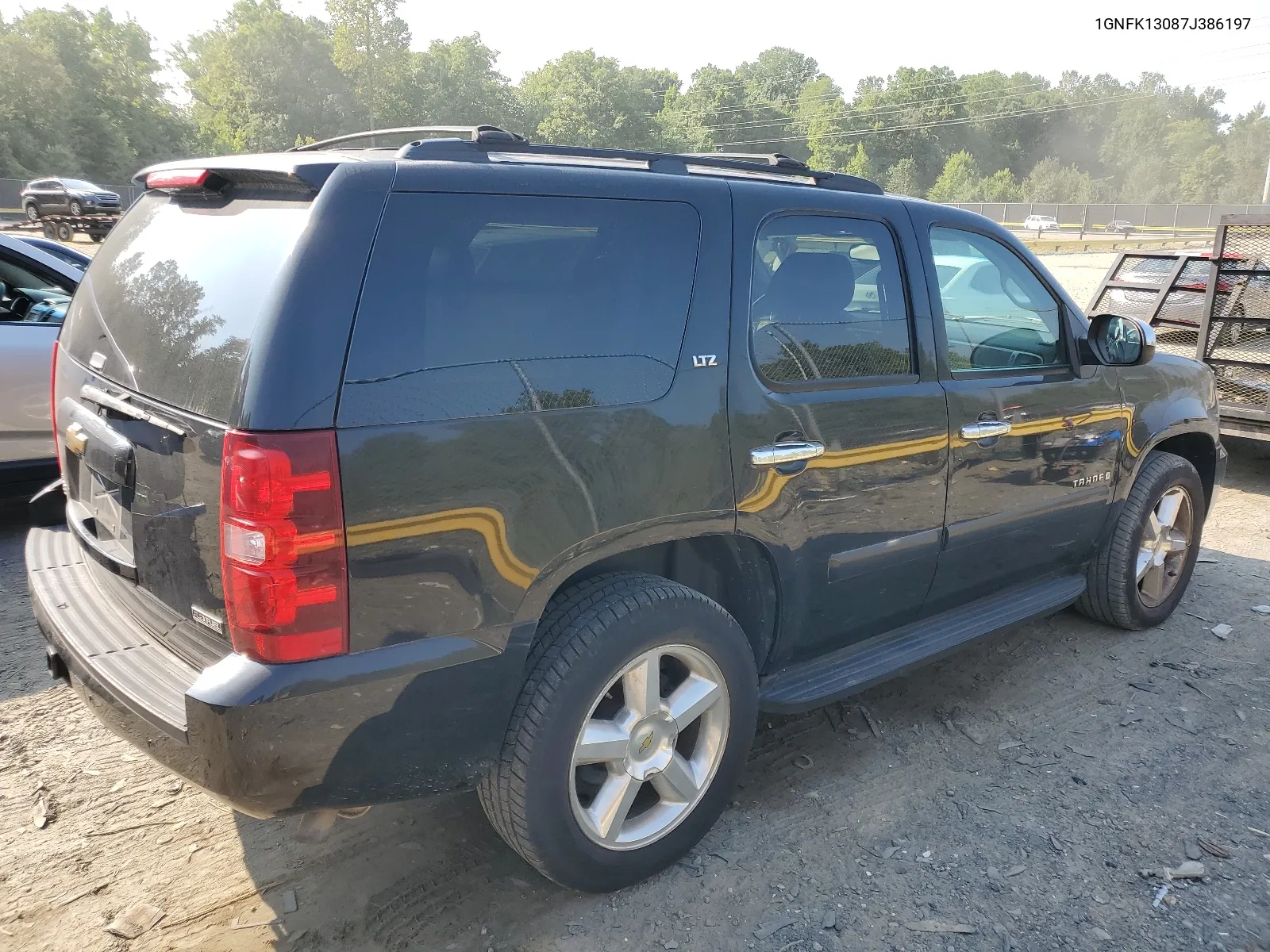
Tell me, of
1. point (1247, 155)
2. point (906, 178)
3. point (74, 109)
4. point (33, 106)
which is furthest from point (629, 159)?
point (1247, 155)

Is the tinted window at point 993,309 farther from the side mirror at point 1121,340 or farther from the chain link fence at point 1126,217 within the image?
the chain link fence at point 1126,217

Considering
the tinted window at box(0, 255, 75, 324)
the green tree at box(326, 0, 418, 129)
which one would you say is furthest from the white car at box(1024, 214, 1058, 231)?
the tinted window at box(0, 255, 75, 324)

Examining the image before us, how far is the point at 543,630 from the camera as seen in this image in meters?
2.35

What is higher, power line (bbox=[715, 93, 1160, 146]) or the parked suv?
power line (bbox=[715, 93, 1160, 146])

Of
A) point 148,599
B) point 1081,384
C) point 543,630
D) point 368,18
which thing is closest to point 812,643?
point 543,630

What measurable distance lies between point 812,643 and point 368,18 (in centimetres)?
9398

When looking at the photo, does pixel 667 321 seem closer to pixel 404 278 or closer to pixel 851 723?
pixel 404 278

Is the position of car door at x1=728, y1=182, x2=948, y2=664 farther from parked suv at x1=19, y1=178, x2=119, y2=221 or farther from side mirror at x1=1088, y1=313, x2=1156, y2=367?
parked suv at x1=19, y1=178, x2=119, y2=221

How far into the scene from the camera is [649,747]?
2596 mm

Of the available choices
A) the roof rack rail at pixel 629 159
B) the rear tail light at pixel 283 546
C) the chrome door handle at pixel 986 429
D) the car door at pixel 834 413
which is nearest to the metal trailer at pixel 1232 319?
the chrome door handle at pixel 986 429

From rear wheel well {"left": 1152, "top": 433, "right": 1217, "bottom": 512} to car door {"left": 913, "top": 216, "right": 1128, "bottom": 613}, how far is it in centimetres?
85

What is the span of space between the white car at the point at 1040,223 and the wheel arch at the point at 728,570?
6083cm

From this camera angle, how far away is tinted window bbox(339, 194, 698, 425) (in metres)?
2.04

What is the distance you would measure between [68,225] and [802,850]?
3158cm
